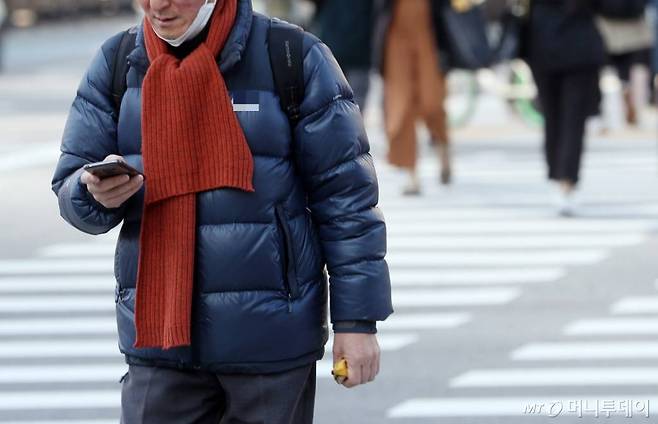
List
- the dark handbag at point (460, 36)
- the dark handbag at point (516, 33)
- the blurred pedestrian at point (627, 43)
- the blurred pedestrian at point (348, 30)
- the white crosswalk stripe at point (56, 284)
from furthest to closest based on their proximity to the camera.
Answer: the blurred pedestrian at point (627, 43) → the blurred pedestrian at point (348, 30) → the dark handbag at point (460, 36) → the dark handbag at point (516, 33) → the white crosswalk stripe at point (56, 284)

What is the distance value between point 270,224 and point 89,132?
49 cm

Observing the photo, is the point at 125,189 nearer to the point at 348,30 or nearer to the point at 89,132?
the point at 89,132

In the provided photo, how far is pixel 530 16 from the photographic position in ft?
36.7

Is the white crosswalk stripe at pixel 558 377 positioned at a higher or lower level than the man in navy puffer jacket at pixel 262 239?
lower

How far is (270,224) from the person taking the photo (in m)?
3.97

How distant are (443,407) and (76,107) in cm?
318

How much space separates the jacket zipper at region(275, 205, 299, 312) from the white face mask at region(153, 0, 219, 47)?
43 cm

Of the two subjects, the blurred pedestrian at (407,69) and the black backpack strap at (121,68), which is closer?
the black backpack strap at (121,68)

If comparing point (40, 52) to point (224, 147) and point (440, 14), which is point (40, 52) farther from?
point (224, 147)

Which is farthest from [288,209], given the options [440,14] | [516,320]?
[440,14]

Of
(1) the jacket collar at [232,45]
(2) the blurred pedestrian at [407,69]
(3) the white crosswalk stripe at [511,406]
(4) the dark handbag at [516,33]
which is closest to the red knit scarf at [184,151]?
(1) the jacket collar at [232,45]

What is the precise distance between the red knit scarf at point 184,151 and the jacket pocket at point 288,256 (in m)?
0.10

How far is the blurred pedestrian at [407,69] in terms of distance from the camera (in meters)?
12.5

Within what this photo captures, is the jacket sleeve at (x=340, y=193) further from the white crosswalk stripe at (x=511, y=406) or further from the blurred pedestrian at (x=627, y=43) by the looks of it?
the blurred pedestrian at (x=627, y=43)
